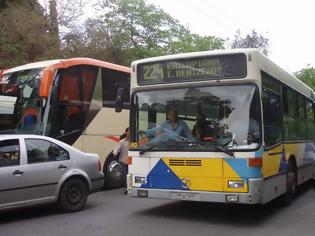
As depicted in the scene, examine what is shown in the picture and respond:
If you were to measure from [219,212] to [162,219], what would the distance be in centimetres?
135

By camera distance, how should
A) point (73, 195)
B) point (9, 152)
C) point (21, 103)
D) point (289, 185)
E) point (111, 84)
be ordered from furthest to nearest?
point (111, 84)
point (21, 103)
point (289, 185)
point (73, 195)
point (9, 152)

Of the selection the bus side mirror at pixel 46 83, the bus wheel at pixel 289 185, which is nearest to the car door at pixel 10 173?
the bus side mirror at pixel 46 83

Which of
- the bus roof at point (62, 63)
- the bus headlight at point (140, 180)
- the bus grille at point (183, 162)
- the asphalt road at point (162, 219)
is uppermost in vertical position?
the bus roof at point (62, 63)

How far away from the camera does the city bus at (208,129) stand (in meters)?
8.56

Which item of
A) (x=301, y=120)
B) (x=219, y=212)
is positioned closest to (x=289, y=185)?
(x=219, y=212)

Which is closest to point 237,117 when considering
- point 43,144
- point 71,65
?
point 43,144

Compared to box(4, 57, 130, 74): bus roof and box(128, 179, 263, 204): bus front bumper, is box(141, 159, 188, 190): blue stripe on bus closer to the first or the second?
box(128, 179, 263, 204): bus front bumper

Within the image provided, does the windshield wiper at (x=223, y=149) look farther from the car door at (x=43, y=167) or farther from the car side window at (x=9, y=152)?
the car side window at (x=9, y=152)

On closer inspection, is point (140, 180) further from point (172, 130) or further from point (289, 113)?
point (289, 113)

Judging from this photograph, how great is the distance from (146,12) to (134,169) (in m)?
35.9

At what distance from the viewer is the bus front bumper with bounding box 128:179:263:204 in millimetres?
8406

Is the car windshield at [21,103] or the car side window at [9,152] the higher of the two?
the car windshield at [21,103]

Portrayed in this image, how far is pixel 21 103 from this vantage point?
13.0 m

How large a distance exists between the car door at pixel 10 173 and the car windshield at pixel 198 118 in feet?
7.26
